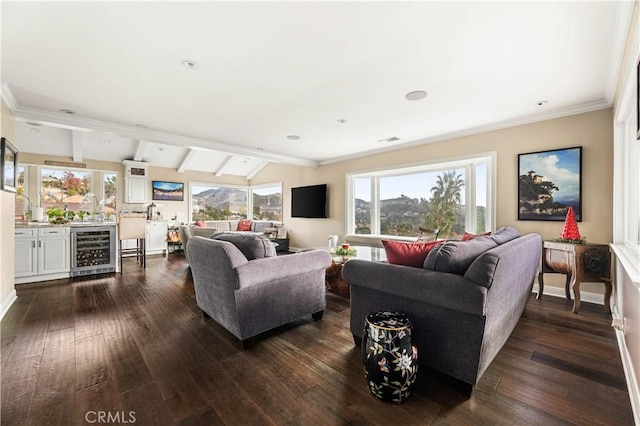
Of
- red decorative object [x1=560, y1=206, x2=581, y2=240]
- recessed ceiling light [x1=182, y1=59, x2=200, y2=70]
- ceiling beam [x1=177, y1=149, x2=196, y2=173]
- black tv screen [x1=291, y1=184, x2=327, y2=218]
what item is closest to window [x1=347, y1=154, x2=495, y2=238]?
black tv screen [x1=291, y1=184, x2=327, y2=218]

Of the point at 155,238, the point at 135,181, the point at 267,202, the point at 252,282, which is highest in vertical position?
the point at 135,181

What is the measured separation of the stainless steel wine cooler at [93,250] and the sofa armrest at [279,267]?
14.0 feet

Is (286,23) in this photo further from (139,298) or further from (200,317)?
(139,298)

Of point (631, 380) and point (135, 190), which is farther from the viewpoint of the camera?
point (135, 190)

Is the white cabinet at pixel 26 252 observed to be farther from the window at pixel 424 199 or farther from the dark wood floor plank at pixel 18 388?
the window at pixel 424 199

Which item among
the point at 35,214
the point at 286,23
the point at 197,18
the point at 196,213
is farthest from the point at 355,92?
the point at 196,213

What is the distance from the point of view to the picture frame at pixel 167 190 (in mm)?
7648

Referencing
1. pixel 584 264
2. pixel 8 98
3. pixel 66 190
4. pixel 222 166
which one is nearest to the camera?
pixel 584 264

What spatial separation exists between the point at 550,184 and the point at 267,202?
7.33m

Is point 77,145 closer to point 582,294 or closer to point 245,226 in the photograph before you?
point 245,226

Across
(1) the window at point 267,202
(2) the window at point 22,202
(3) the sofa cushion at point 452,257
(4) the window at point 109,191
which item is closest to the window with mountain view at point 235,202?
(1) the window at point 267,202

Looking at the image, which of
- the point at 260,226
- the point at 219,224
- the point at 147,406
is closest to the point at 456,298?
the point at 147,406

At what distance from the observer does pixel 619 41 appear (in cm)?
208

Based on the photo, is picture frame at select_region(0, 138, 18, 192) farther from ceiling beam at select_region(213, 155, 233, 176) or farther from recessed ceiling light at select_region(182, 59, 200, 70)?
ceiling beam at select_region(213, 155, 233, 176)
